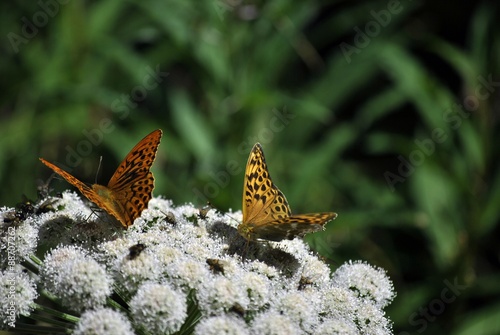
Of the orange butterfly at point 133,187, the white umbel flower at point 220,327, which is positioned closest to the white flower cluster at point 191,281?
the white umbel flower at point 220,327

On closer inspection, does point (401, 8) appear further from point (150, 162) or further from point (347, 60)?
point (150, 162)

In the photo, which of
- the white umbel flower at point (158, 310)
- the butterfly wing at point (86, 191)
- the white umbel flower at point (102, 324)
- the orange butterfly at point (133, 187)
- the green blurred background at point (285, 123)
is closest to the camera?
the white umbel flower at point (102, 324)

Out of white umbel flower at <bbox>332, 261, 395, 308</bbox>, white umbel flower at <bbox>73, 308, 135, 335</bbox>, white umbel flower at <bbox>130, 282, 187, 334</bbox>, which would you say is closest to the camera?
white umbel flower at <bbox>73, 308, 135, 335</bbox>

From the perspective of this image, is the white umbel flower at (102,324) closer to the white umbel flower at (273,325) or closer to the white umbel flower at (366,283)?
the white umbel flower at (273,325)

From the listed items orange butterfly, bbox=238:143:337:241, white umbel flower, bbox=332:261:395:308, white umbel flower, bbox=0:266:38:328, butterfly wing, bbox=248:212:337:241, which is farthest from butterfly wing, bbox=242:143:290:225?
white umbel flower, bbox=0:266:38:328

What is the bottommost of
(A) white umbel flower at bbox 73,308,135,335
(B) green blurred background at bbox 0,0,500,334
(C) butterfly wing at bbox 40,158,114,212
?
(A) white umbel flower at bbox 73,308,135,335

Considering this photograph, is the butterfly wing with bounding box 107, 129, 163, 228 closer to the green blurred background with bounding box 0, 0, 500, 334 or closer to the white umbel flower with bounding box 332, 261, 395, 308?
the white umbel flower with bounding box 332, 261, 395, 308
